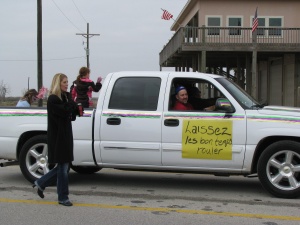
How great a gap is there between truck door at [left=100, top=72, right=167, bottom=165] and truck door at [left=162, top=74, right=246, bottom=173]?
18 cm

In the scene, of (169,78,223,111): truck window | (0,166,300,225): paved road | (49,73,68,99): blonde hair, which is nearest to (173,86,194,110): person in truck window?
(169,78,223,111): truck window

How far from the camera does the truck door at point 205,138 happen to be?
6125mm

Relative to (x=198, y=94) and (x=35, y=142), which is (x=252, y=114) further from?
(x=35, y=142)

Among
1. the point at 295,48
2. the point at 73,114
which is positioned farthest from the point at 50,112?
the point at 295,48

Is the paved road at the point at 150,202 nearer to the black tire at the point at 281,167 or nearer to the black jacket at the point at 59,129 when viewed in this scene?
the black tire at the point at 281,167

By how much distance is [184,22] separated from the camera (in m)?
37.1

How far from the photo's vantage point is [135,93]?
666 centimetres

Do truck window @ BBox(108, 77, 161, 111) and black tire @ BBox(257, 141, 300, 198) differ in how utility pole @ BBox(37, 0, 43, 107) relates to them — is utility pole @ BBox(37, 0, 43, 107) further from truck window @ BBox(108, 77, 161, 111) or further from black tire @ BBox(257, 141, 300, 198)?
black tire @ BBox(257, 141, 300, 198)

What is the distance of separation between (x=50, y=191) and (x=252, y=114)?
3.27 meters

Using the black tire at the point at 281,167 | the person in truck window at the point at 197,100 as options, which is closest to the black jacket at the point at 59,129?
the person in truck window at the point at 197,100

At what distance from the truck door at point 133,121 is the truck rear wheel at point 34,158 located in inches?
40.3

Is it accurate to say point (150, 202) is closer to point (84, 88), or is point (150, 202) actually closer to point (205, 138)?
point (205, 138)

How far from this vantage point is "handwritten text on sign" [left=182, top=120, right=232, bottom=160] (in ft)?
20.2

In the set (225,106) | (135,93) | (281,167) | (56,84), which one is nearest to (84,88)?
(135,93)
